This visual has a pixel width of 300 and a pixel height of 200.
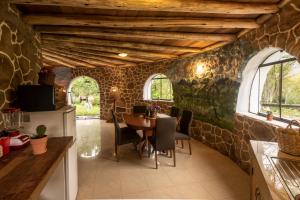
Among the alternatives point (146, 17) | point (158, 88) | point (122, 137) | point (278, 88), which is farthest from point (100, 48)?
point (278, 88)

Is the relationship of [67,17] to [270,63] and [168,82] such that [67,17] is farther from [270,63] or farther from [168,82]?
[168,82]

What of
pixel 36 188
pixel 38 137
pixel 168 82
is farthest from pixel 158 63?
pixel 36 188

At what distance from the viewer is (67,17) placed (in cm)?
238

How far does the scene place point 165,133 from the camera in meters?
3.08

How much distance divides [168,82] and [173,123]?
3.24 metres

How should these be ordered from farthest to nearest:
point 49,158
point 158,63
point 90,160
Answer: point 158,63
point 90,160
point 49,158

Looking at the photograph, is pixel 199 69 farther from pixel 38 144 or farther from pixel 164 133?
pixel 38 144

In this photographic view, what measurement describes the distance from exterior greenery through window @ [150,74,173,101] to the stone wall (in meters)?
4.17

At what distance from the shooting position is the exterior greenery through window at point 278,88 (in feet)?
8.09

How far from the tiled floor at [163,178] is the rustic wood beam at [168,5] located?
7.31ft

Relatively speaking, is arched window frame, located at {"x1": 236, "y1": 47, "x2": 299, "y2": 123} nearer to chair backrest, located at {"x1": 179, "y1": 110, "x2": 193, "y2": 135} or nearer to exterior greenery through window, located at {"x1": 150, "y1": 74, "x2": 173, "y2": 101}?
chair backrest, located at {"x1": 179, "y1": 110, "x2": 193, "y2": 135}

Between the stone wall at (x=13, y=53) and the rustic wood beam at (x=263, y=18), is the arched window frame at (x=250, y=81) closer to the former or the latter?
the rustic wood beam at (x=263, y=18)

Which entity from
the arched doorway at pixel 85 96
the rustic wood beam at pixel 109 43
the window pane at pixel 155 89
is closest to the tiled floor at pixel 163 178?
the rustic wood beam at pixel 109 43

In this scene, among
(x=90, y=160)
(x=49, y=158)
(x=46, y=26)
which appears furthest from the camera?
(x=90, y=160)
